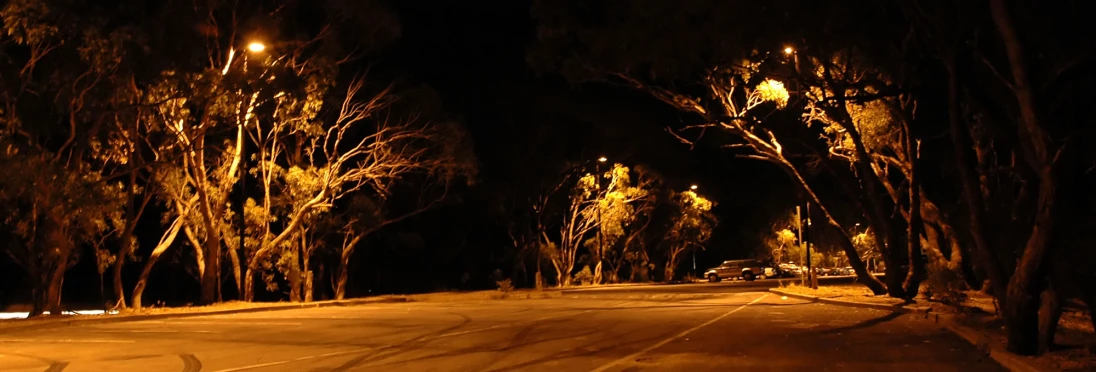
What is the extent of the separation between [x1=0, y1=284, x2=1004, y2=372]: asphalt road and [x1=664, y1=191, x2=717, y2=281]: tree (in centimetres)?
3781

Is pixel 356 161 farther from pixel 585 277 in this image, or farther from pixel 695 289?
pixel 585 277

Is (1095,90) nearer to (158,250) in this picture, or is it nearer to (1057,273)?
(1057,273)

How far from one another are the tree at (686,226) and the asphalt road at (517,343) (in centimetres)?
3781

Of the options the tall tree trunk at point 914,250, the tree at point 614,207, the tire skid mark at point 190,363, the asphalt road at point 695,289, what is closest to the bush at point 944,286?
the tall tree trunk at point 914,250

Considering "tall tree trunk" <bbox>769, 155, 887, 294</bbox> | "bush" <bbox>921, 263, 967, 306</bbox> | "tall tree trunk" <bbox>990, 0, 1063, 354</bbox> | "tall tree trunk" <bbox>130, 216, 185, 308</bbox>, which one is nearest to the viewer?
"tall tree trunk" <bbox>990, 0, 1063, 354</bbox>

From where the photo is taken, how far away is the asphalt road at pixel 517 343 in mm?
13523

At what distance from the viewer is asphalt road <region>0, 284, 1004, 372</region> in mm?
13523

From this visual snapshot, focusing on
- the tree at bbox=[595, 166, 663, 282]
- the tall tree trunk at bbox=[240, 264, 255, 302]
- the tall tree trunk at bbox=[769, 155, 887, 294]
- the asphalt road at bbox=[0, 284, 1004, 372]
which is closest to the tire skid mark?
the asphalt road at bbox=[0, 284, 1004, 372]

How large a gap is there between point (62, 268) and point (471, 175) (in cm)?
1681

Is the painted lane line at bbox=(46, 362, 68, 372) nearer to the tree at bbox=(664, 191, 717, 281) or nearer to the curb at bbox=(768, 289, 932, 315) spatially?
the curb at bbox=(768, 289, 932, 315)

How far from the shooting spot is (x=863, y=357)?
45.5ft

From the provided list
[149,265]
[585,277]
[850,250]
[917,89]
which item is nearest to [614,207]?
[585,277]

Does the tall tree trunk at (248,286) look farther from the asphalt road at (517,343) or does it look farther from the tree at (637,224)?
the tree at (637,224)

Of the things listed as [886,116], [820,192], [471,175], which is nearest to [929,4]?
[886,116]
